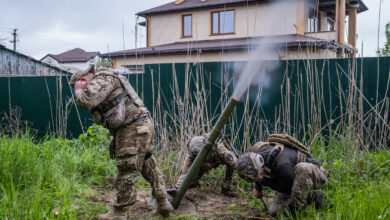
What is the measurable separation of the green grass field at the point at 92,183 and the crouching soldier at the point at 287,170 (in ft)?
0.46

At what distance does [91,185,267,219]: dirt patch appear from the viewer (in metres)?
3.09

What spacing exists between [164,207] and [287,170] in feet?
3.67

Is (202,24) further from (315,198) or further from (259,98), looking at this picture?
(315,198)

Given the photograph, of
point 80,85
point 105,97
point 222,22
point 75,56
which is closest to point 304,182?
point 105,97

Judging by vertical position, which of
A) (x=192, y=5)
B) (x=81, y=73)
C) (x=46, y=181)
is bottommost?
(x=46, y=181)

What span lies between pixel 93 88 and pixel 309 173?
1824 mm

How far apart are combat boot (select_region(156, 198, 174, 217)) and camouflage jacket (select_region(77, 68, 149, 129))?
0.79 m

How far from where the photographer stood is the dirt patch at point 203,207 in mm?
3093

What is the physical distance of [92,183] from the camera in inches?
157

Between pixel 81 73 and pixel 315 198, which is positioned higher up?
pixel 81 73

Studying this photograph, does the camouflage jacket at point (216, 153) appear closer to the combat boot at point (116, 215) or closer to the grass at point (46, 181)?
the combat boot at point (116, 215)

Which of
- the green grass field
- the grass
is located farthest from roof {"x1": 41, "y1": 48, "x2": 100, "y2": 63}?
the green grass field

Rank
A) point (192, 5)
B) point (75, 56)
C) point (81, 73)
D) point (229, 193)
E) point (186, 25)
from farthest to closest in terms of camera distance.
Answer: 1. point (75, 56)
2. point (186, 25)
3. point (192, 5)
4. point (229, 193)
5. point (81, 73)

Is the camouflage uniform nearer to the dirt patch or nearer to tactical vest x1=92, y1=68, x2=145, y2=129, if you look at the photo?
the dirt patch
